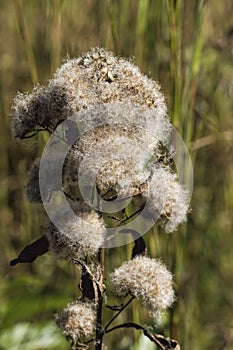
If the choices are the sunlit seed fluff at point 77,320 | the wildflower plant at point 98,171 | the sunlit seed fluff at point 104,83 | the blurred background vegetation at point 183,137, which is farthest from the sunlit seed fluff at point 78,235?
the blurred background vegetation at point 183,137

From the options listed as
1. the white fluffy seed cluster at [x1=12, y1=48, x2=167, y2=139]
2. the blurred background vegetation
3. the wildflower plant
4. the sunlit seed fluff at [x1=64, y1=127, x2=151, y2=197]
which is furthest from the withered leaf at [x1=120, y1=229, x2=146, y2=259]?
the blurred background vegetation

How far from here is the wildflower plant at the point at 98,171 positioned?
3.89ft

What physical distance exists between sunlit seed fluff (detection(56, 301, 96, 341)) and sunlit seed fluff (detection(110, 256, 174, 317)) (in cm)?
8

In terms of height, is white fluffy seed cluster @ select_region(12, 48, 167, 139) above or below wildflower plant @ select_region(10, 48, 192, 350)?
above

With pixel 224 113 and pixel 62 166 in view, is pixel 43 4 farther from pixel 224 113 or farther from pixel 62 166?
pixel 62 166

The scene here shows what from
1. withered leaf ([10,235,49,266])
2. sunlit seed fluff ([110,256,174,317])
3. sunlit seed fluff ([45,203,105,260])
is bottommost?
sunlit seed fluff ([110,256,174,317])

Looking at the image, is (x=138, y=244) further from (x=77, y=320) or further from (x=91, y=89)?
(x=91, y=89)

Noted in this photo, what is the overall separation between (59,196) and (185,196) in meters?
0.29

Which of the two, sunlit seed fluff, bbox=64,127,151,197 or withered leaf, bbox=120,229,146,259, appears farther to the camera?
withered leaf, bbox=120,229,146,259

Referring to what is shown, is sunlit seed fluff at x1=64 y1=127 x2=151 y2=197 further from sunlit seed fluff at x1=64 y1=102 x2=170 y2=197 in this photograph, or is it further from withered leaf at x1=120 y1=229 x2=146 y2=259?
withered leaf at x1=120 y1=229 x2=146 y2=259

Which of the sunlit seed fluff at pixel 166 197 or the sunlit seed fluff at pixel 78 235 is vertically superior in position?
the sunlit seed fluff at pixel 166 197

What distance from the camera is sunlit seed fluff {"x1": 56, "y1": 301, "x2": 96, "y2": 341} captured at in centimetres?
123

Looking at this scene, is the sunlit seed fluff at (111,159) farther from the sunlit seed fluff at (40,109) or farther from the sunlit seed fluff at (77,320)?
the sunlit seed fluff at (77,320)

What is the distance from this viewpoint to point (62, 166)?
1248 millimetres
